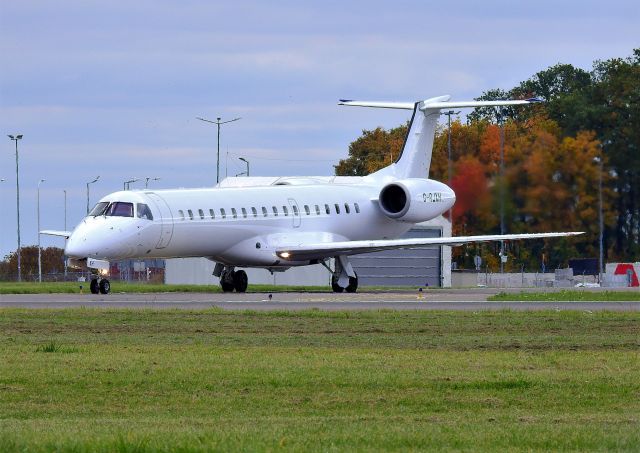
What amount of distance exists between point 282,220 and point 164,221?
622 centimetres

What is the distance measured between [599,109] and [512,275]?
67.8ft

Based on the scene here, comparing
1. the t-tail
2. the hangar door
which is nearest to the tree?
the hangar door

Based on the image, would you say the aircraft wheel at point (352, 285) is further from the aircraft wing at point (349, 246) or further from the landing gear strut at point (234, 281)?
the landing gear strut at point (234, 281)

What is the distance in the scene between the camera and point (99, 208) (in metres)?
45.3

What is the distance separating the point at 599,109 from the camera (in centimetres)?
4816

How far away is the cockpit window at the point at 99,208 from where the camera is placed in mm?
45031

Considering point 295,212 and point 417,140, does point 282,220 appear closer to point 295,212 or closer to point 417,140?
point 295,212

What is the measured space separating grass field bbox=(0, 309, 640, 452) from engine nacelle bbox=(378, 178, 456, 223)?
72.0 feet

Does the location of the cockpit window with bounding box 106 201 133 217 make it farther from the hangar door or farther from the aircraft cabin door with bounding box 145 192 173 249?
the hangar door

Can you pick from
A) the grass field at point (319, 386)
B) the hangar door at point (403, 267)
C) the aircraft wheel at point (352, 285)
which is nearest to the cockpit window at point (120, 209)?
the aircraft wheel at point (352, 285)

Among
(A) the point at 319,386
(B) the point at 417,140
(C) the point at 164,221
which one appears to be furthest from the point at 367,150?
(A) the point at 319,386

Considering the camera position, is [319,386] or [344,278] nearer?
[319,386]

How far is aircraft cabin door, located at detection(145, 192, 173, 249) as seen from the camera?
45.5m

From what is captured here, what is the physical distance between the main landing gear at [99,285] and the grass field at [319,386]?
578 inches
